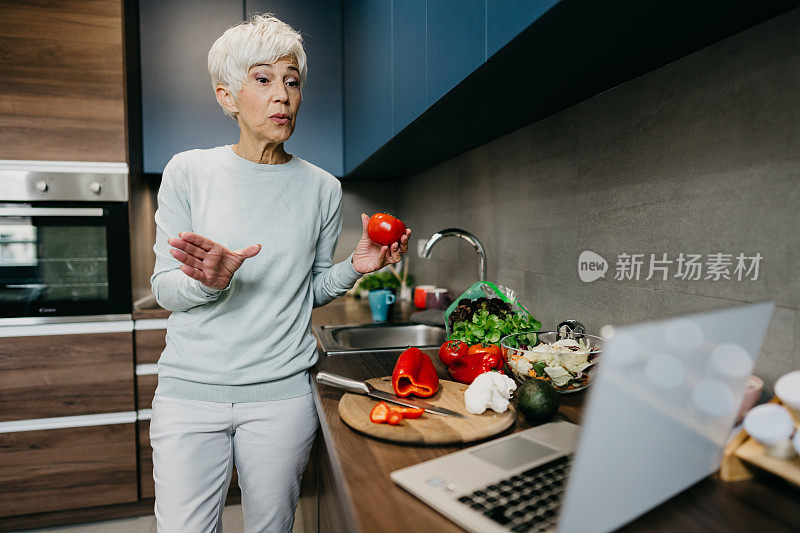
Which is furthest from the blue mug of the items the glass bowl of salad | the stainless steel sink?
the glass bowl of salad

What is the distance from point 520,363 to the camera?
984 millimetres

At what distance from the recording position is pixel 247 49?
1.18 m

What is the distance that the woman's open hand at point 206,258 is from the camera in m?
0.95

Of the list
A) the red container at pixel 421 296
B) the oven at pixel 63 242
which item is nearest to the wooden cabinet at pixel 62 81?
the oven at pixel 63 242

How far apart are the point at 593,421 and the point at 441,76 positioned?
88 cm

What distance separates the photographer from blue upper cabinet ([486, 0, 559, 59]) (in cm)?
69

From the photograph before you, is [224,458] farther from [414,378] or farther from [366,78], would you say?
[366,78]

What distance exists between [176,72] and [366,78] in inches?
42.0

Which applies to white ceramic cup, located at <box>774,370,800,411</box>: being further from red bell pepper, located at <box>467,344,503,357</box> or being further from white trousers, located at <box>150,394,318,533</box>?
white trousers, located at <box>150,394,318,533</box>

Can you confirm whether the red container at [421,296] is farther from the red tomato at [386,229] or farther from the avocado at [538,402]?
the avocado at [538,402]

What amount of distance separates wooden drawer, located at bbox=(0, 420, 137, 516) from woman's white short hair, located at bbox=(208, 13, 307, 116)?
158 centimetres

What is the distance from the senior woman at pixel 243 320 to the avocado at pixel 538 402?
0.51 meters

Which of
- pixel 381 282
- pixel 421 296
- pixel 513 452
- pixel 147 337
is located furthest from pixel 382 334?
pixel 513 452

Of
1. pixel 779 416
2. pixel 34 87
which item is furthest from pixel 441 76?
pixel 34 87
